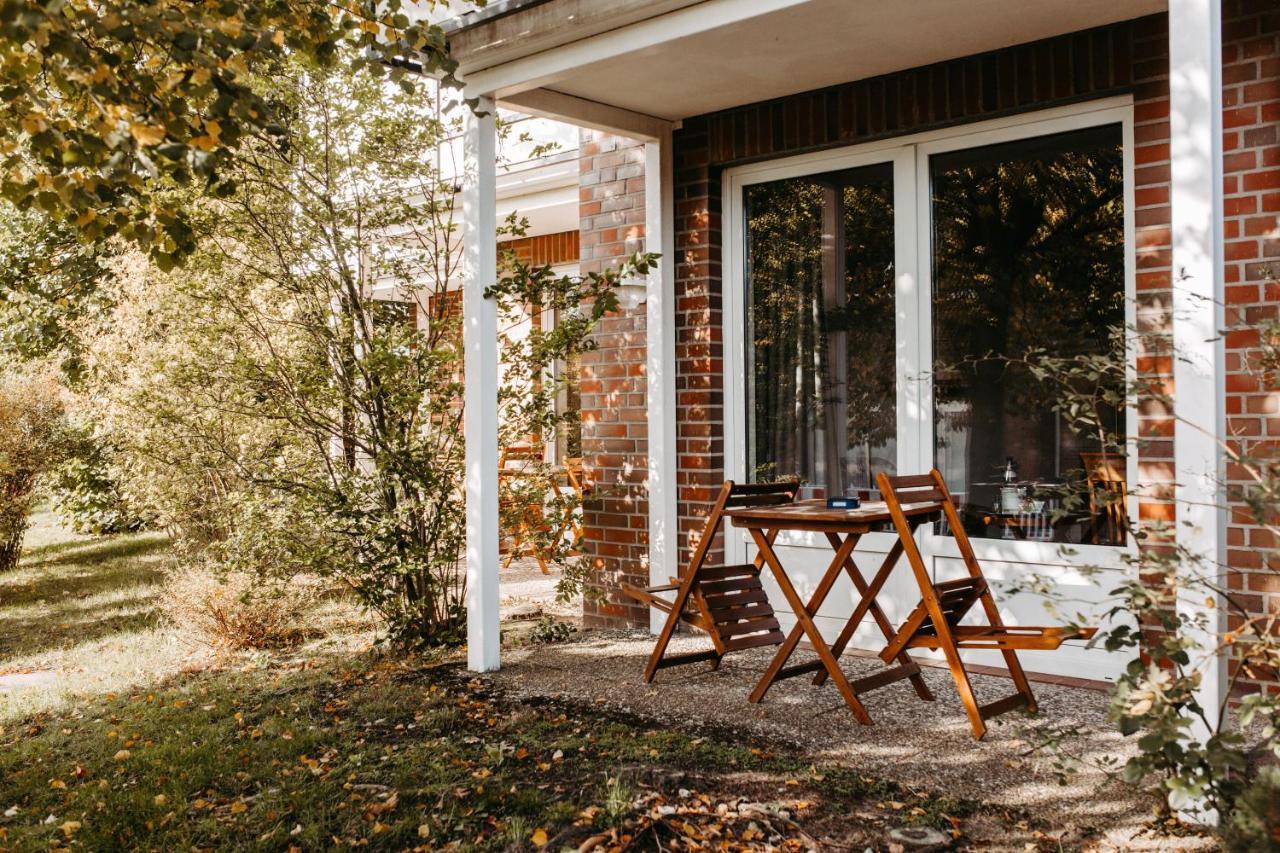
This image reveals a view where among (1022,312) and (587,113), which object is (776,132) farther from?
(1022,312)

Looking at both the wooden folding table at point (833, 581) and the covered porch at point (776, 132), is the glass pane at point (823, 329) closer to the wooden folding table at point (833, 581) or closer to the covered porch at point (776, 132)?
the covered porch at point (776, 132)

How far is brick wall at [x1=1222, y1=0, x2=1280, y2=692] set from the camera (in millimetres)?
4090

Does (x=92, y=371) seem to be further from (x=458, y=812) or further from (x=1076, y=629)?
(x=1076, y=629)

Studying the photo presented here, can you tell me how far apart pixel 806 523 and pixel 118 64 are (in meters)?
2.84

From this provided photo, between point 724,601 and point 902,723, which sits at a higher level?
point 724,601

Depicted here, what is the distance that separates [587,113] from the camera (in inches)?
220

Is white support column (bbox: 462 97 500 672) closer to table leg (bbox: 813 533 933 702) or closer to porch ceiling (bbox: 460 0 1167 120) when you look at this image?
porch ceiling (bbox: 460 0 1167 120)

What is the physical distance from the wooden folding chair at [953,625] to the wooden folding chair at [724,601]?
68cm

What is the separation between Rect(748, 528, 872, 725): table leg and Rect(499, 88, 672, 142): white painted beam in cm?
240

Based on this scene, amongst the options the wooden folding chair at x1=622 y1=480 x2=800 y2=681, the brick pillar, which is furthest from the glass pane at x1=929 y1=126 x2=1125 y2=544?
the brick pillar

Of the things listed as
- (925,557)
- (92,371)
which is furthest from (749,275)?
(92,371)

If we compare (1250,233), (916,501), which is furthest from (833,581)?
(1250,233)

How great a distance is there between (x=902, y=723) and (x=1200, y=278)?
205cm

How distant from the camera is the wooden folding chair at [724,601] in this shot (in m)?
4.67
